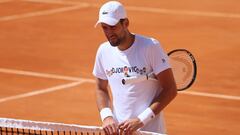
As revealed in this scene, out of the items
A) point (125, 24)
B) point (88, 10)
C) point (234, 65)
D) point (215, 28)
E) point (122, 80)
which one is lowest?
point (122, 80)

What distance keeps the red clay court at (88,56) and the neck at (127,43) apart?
5.79m

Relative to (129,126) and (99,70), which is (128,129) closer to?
(129,126)

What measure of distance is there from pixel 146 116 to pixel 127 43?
26.8 inches

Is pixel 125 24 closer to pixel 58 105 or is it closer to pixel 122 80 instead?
pixel 122 80

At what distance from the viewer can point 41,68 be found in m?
17.5

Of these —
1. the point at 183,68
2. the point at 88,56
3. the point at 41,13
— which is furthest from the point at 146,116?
the point at 41,13

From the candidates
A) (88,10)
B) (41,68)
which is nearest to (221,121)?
(41,68)

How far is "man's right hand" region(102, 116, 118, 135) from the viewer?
6.89 meters

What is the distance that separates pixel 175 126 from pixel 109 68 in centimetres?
606

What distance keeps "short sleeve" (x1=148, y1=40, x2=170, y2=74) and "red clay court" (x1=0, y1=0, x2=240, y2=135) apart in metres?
5.79

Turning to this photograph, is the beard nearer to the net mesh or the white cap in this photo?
the white cap

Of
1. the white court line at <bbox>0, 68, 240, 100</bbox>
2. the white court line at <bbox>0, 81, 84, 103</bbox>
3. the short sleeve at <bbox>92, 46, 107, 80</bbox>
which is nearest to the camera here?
the short sleeve at <bbox>92, 46, 107, 80</bbox>

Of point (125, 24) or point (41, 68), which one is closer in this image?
point (125, 24)

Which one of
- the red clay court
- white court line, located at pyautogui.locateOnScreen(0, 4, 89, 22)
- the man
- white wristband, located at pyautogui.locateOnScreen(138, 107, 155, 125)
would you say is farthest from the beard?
white court line, located at pyautogui.locateOnScreen(0, 4, 89, 22)
